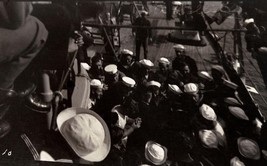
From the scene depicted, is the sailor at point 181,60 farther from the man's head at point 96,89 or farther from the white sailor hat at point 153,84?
the man's head at point 96,89

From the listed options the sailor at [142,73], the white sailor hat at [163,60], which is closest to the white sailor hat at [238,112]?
the white sailor hat at [163,60]

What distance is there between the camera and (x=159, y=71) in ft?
16.1

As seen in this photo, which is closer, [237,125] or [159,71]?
[237,125]

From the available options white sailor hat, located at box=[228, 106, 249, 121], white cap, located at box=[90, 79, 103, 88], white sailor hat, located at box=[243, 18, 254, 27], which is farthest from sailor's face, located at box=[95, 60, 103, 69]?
white sailor hat, located at box=[243, 18, 254, 27]

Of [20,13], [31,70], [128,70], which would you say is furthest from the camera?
[128,70]

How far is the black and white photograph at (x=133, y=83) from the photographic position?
430 centimetres

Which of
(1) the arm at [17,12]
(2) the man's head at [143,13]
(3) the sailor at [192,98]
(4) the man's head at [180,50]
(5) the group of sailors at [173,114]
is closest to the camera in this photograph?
(1) the arm at [17,12]

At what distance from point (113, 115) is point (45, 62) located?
4.10ft

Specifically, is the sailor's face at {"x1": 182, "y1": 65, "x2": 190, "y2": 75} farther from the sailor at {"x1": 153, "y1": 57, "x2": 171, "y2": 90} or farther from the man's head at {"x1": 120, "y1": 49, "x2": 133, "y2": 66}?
the man's head at {"x1": 120, "y1": 49, "x2": 133, "y2": 66}

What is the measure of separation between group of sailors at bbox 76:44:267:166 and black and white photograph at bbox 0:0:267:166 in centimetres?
1

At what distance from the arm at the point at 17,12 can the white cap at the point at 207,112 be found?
2.82 metres

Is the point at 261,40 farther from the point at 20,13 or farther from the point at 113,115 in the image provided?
the point at 20,13

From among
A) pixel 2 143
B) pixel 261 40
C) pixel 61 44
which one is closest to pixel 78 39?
pixel 61 44

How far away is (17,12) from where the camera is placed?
419 centimetres
